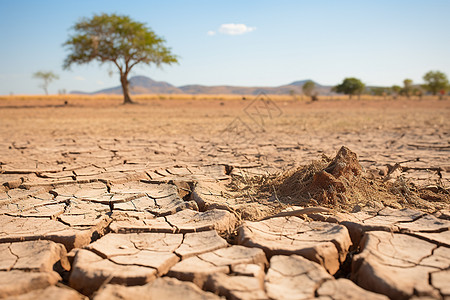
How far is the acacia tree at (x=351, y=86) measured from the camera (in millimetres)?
39366

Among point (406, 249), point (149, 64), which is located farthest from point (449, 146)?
point (149, 64)

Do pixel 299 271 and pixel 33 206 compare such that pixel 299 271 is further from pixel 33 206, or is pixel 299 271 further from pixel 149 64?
pixel 149 64

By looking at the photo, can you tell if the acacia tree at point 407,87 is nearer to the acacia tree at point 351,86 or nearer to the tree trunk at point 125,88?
the acacia tree at point 351,86

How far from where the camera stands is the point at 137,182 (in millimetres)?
3373

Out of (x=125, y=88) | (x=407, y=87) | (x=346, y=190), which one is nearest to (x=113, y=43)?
(x=125, y=88)

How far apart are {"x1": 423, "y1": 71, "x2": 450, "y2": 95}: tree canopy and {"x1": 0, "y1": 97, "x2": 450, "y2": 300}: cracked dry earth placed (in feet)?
153

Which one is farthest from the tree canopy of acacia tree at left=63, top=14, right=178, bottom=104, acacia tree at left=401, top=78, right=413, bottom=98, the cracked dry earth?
the cracked dry earth

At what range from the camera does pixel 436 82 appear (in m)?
42.9

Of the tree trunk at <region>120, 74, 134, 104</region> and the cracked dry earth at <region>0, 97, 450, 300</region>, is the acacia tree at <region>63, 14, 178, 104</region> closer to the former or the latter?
the tree trunk at <region>120, 74, 134, 104</region>

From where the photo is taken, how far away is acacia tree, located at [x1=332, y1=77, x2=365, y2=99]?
39.4 m

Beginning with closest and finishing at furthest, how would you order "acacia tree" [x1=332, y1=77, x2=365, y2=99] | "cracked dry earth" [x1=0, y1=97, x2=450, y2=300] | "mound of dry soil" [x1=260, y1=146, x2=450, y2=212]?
"cracked dry earth" [x1=0, y1=97, x2=450, y2=300] < "mound of dry soil" [x1=260, y1=146, x2=450, y2=212] < "acacia tree" [x1=332, y1=77, x2=365, y2=99]

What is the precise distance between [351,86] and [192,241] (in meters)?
41.2

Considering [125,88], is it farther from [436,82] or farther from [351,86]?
[436,82]

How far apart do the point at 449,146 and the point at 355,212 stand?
148 inches
